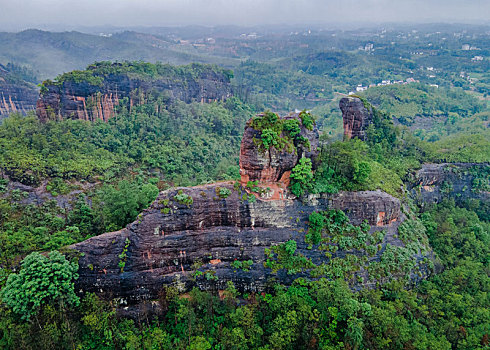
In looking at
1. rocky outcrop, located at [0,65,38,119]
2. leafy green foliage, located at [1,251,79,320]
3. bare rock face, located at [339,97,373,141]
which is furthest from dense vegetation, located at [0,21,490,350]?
rocky outcrop, located at [0,65,38,119]

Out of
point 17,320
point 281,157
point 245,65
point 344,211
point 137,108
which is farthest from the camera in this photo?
point 245,65

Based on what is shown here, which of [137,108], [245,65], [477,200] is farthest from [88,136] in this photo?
[245,65]

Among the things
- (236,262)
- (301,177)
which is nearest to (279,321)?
(236,262)

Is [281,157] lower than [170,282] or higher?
higher

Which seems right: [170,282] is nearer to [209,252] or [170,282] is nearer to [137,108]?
[209,252]

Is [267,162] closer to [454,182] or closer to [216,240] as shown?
[216,240]

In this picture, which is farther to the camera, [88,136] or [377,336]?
[88,136]

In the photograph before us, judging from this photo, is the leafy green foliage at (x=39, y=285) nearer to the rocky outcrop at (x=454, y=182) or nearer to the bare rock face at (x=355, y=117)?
the bare rock face at (x=355, y=117)

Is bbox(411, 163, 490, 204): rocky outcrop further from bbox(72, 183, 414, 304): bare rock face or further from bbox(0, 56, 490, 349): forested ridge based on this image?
bbox(72, 183, 414, 304): bare rock face
